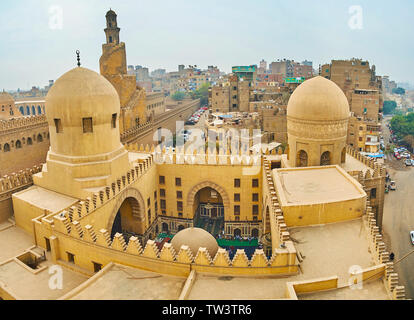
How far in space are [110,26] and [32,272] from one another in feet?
116

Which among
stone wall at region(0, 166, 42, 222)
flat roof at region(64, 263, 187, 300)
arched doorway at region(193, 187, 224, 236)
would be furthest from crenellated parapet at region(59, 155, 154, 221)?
arched doorway at region(193, 187, 224, 236)

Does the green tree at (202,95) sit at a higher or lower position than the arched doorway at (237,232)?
higher

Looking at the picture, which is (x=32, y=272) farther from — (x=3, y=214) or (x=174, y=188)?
(x=174, y=188)

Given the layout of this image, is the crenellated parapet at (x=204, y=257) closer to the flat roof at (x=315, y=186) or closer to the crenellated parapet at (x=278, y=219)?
the crenellated parapet at (x=278, y=219)

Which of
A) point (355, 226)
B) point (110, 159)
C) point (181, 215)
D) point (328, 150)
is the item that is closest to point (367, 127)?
point (328, 150)

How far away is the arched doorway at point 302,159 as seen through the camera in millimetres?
24902

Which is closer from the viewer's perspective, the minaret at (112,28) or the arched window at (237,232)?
the arched window at (237,232)

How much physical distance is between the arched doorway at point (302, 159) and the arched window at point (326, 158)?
1148 millimetres

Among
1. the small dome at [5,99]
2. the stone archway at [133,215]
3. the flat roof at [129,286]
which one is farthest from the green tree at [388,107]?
the flat roof at [129,286]

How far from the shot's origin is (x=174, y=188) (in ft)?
92.8

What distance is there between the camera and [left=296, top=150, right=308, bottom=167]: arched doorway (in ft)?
81.7

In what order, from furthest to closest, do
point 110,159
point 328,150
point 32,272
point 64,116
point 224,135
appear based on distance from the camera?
point 224,135
point 328,150
point 110,159
point 64,116
point 32,272

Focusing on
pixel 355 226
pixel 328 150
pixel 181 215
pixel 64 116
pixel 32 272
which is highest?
pixel 64 116

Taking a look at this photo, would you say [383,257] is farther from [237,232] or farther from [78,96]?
[78,96]
